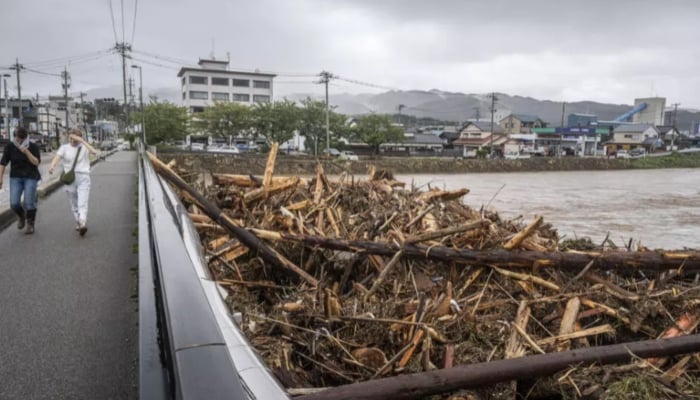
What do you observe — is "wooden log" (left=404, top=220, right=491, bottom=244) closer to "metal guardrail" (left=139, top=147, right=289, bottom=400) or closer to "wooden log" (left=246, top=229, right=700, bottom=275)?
"wooden log" (left=246, top=229, right=700, bottom=275)

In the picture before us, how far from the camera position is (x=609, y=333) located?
4.41m

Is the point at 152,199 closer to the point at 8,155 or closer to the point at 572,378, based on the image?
the point at 572,378

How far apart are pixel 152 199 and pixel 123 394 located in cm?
144

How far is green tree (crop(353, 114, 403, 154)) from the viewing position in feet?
216

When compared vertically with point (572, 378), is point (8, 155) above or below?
above

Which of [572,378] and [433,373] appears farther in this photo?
[572,378]

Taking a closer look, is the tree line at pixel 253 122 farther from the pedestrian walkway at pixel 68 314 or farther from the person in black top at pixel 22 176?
the pedestrian walkway at pixel 68 314

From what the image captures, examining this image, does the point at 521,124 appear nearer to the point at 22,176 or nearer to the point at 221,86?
the point at 221,86

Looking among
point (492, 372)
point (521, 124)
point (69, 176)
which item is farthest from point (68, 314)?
point (521, 124)

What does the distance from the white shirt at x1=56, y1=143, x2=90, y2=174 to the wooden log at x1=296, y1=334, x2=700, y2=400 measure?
6386 millimetres

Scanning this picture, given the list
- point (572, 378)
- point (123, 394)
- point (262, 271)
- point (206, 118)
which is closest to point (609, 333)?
point (572, 378)

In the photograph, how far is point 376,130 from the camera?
6594 centimetres

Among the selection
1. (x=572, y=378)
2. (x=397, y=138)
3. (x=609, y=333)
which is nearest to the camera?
(x=572, y=378)

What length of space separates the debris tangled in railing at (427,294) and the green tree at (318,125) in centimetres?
5525
